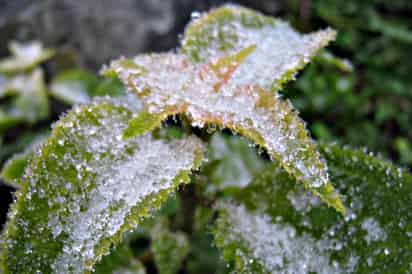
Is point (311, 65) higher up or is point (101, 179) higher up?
point (101, 179)

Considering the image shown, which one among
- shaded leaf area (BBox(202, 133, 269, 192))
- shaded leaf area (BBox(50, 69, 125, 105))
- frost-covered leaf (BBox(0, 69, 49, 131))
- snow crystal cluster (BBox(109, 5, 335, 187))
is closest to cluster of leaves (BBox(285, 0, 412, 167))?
shaded leaf area (BBox(202, 133, 269, 192))

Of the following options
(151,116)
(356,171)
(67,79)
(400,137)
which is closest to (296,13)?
(400,137)

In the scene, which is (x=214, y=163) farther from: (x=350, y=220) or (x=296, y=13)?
(x=296, y=13)

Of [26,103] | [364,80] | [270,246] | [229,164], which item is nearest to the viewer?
[270,246]

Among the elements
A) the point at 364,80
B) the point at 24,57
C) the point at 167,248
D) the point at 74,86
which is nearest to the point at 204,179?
the point at 167,248

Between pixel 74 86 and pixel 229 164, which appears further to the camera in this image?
pixel 74 86

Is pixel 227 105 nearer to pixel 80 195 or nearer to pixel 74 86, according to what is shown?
pixel 80 195

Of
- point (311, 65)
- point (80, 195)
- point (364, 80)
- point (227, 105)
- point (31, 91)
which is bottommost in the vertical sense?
point (364, 80)
